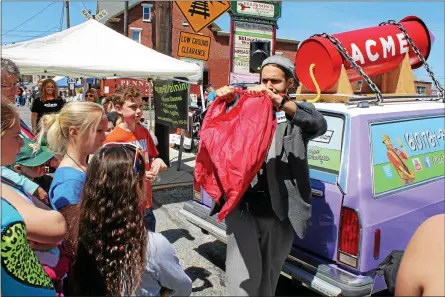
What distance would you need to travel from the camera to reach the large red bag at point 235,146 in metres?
2.05

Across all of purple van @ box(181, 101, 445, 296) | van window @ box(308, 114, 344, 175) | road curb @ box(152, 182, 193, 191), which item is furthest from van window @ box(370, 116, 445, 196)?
road curb @ box(152, 182, 193, 191)

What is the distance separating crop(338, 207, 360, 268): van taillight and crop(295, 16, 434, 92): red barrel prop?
1547 mm

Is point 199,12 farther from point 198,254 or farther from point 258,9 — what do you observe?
point 198,254

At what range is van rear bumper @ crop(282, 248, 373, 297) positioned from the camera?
258 cm

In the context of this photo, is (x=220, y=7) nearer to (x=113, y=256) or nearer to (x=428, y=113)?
(x=428, y=113)

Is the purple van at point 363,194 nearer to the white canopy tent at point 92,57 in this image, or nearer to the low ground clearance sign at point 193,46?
the white canopy tent at point 92,57

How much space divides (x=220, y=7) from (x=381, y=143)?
4.80m

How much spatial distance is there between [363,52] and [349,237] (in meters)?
2.24

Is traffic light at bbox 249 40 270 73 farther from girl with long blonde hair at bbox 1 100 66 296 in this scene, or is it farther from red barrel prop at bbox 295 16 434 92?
girl with long blonde hair at bbox 1 100 66 296

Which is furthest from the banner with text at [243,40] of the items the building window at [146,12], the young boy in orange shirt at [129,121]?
the building window at [146,12]

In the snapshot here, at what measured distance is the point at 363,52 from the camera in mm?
4055

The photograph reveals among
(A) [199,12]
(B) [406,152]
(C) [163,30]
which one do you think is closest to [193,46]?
(A) [199,12]

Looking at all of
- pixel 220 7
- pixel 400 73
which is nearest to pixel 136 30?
pixel 220 7

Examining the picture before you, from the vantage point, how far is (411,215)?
2.97m
